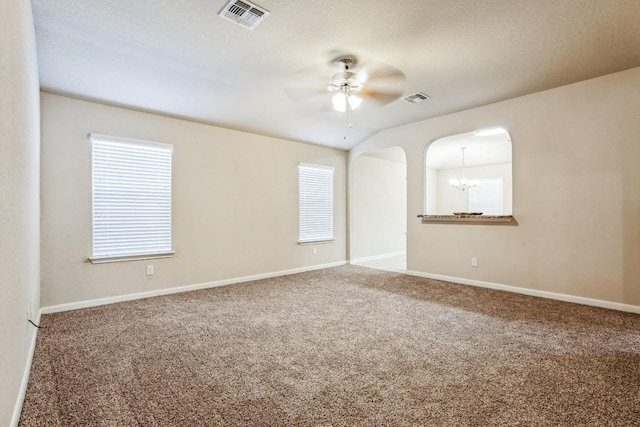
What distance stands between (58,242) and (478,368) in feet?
14.4

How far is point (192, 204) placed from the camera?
4504mm

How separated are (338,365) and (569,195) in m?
3.54

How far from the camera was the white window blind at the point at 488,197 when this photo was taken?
828 centimetres

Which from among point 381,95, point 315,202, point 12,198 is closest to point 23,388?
point 12,198

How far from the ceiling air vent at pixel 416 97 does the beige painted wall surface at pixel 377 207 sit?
250 centimetres

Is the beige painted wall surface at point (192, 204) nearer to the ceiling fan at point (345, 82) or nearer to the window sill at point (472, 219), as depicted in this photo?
the ceiling fan at point (345, 82)

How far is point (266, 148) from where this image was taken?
5.33 meters

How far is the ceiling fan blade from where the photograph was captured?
3.92m

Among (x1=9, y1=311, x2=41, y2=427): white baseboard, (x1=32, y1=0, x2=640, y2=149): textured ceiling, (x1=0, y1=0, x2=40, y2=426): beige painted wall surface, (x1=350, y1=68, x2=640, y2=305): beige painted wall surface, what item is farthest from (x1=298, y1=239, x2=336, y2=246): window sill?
(x1=0, y1=0, x2=40, y2=426): beige painted wall surface

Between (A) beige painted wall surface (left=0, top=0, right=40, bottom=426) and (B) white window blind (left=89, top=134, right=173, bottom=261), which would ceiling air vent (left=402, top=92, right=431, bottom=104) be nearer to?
(B) white window blind (left=89, top=134, right=173, bottom=261)

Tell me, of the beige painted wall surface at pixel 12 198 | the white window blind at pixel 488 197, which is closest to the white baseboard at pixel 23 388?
the beige painted wall surface at pixel 12 198

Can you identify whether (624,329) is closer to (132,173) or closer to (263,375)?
(263,375)

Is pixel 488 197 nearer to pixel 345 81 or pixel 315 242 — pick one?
pixel 315 242

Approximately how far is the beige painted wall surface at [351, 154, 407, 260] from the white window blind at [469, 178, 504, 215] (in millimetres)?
2180
